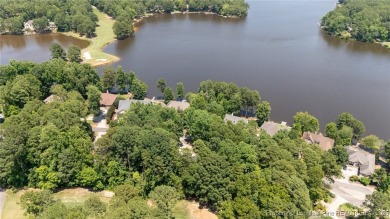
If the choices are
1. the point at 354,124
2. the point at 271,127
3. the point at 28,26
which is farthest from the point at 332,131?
the point at 28,26

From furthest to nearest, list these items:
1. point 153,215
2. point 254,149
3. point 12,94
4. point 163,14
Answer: point 163,14 < point 12,94 < point 254,149 < point 153,215

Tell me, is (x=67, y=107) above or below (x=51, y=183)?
above

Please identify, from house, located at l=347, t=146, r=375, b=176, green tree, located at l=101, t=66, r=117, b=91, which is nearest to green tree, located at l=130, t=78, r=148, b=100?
green tree, located at l=101, t=66, r=117, b=91

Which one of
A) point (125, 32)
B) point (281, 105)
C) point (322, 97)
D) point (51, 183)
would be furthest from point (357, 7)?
point (51, 183)

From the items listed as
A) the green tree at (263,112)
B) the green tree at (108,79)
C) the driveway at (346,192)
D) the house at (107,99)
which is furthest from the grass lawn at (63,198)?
the green tree at (263,112)

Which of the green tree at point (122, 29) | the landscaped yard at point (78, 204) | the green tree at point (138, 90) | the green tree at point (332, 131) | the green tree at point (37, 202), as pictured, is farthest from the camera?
the green tree at point (122, 29)

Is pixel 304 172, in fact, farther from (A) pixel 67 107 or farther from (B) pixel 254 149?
(A) pixel 67 107

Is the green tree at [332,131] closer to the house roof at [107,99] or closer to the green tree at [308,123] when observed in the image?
the green tree at [308,123]
